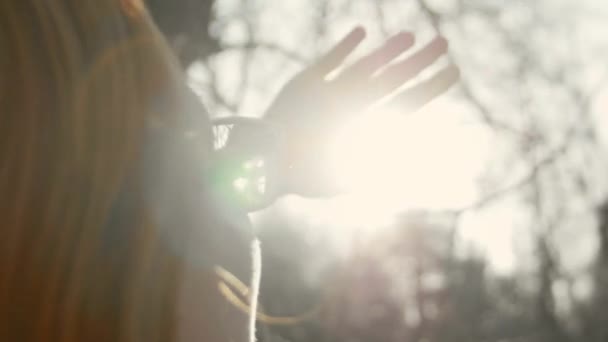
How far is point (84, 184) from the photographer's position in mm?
351

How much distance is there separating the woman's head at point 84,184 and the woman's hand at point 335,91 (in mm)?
177

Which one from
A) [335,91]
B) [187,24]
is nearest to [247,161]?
[335,91]

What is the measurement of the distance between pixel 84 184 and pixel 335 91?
0.24 meters

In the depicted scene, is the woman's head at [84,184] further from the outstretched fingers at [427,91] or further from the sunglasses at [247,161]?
the outstretched fingers at [427,91]

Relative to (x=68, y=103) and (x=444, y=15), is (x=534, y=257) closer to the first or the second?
(x=444, y=15)

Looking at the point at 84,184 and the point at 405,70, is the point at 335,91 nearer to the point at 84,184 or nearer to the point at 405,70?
the point at 405,70

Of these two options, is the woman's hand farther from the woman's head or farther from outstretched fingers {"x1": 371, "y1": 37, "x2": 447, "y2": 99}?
the woman's head

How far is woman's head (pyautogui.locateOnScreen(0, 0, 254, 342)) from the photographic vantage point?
13.1 inches

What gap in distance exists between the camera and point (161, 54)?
40 cm

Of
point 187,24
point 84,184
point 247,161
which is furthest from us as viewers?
point 187,24

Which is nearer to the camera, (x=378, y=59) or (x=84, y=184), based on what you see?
(x=84, y=184)

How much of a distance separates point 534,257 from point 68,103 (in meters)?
4.71

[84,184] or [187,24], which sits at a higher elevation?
[187,24]

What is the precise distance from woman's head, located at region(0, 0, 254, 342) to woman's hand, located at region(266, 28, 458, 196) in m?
0.18
